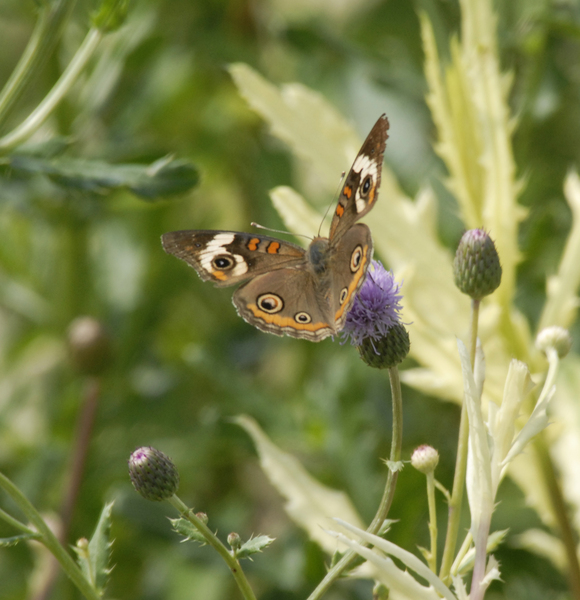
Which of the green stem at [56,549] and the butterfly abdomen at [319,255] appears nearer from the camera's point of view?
the green stem at [56,549]

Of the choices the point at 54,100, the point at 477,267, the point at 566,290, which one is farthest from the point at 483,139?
the point at 54,100

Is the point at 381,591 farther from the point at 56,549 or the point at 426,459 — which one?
the point at 56,549

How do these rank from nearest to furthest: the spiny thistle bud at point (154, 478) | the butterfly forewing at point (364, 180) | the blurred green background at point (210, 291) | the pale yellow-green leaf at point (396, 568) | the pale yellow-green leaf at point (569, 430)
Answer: the pale yellow-green leaf at point (396, 568)
the spiny thistle bud at point (154, 478)
the butterfly forewing at point (364, 180)
the pale yellow-green leaf at point (569, 430)
the blurred green background at point (210, 291)

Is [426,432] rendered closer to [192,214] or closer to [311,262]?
[311,262]

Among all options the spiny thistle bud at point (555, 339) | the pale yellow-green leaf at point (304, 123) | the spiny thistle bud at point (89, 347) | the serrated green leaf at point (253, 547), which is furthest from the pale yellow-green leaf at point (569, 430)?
the spiny thistle bud at point (89, 347)

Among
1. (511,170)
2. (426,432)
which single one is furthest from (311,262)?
(426,432)

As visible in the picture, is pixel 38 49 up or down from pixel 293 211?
up

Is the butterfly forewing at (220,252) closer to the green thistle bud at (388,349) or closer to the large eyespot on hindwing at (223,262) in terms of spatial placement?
the large eyespot on hindwing at (223,262)

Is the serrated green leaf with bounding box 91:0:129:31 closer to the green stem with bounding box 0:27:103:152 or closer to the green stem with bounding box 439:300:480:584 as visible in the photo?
the green stem with bounding box 0:27:103:152
